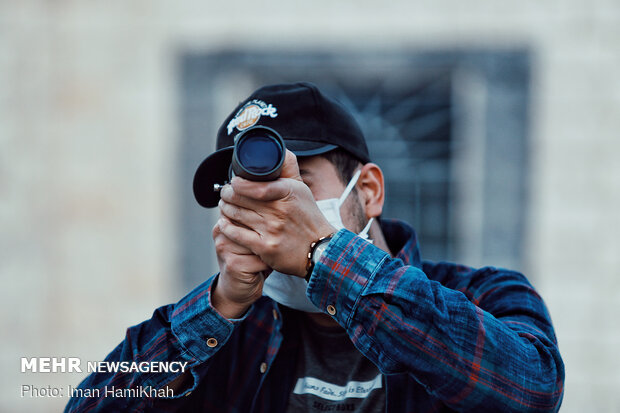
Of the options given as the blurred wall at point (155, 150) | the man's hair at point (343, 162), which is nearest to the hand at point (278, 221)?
the man's hair at point (343, 162)

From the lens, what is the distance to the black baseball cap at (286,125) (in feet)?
4.99

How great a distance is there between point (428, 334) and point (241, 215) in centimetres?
46

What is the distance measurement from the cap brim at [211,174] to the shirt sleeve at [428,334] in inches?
20.2

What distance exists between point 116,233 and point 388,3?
2.45 metres

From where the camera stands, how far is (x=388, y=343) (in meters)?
1.10

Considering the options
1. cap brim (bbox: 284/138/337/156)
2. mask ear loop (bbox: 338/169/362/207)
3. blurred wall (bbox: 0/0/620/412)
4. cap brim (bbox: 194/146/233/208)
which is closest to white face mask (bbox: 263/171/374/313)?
mask ear loop (bbox: 338/169/362/207)

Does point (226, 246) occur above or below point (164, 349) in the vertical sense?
above

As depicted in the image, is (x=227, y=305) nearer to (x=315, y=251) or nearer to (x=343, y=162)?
(x=315, y=251)

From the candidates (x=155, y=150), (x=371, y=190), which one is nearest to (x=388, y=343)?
(x=371, y=190)

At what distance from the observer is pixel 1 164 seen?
12.7 ft

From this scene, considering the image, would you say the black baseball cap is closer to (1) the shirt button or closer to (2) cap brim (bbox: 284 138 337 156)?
(2) cap brim (bbox: 284 138 337 156)

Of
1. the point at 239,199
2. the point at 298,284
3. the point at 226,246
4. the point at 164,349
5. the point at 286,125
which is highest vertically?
the point at 286,125

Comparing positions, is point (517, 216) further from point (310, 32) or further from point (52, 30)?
point (52, 30)

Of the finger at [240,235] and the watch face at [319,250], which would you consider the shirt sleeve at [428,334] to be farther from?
the finger at [240,235]
